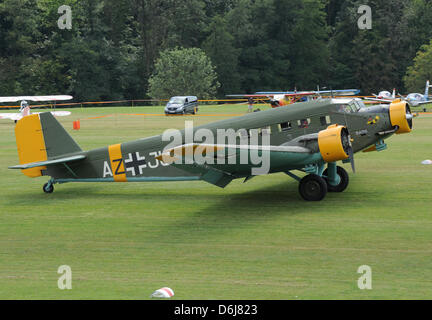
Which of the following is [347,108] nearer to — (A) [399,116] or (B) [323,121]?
(B) [323,121]

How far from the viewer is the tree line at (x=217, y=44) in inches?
4291

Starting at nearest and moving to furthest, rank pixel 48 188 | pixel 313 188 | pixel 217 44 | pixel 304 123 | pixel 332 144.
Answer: pixel 332 144
pixel 313 188
pixel 304 123
pixel 48 188
pixel 217 44

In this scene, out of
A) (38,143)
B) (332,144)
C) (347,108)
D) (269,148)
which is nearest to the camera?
(332,144)

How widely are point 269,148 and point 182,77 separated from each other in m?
88.2

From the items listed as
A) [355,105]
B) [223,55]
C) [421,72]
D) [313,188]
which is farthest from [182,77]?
[313,188]

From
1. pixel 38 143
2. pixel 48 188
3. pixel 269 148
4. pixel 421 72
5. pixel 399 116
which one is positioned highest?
pixel 421 72

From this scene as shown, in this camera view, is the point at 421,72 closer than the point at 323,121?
No

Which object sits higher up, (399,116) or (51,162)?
(399,116)

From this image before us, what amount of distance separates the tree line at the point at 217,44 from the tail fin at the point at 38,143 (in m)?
84.8

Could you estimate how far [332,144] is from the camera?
1569cm

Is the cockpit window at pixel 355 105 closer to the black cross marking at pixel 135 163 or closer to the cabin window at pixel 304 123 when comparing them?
the cabin window at pixel 304 123

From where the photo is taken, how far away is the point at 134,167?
1817 cm

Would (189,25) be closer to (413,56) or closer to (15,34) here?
(15,34)

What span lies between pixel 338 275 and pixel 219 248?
9.31ft
